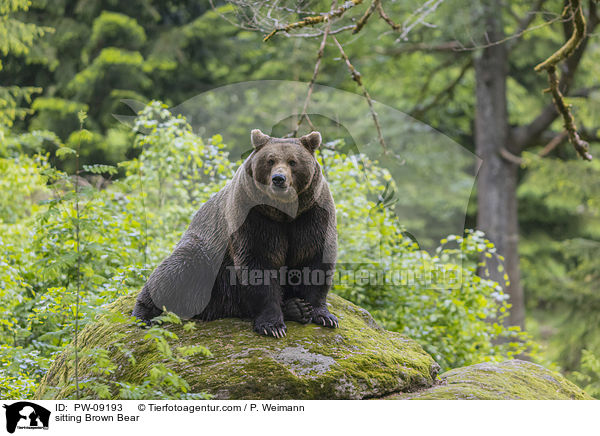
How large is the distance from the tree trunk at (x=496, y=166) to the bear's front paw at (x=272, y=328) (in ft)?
28.4

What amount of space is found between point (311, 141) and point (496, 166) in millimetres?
8822

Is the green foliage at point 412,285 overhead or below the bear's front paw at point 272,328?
overhead

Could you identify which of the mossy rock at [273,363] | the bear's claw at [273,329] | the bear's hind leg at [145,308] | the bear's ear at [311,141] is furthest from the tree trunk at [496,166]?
the bear's hind leg at [145,308]

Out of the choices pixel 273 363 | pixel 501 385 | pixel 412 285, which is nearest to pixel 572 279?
pixel 412 285

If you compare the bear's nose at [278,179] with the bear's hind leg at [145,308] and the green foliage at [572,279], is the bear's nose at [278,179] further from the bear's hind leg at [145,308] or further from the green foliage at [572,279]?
the green foliage at [572,279]

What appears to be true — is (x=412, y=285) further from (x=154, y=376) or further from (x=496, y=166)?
(x=496, y=166)

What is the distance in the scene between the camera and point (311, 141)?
453 centimetres

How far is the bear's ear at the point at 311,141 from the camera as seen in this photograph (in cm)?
451

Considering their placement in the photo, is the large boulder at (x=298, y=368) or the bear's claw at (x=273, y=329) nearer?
the large boulder at (x=298, y=368)

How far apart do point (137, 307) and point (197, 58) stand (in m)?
11.6

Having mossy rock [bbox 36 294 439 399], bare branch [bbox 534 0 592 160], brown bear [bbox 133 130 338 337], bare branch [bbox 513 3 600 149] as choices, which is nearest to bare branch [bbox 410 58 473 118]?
bare branch [bbox 513 3 600 149]
